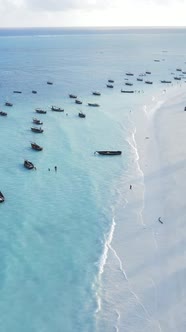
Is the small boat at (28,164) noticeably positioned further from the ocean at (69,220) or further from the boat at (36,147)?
the boat at (36,147)

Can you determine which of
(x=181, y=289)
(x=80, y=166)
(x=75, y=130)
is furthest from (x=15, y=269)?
(x=75, y=130)

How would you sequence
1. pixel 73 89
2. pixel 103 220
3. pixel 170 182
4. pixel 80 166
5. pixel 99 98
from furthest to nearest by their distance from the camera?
pixel 73 89 < pixel 99 98 < pixel 80 166 < pixel 170 182 < pixel 103 220

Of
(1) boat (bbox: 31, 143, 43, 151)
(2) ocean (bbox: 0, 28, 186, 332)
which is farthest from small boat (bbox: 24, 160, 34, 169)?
(1) boat (bbox: 31, 143, 43, 151)

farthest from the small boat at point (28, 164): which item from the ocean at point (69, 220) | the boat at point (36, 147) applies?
the boat at point (36, 147)

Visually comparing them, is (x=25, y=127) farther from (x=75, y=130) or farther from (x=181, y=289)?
(x=181, y=289)

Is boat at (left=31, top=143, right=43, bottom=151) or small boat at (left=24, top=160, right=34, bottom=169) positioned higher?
small boat at (left=24, top=160, right=34, bottom=169)

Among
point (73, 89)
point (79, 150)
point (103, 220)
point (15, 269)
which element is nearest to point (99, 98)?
point (73, 89)

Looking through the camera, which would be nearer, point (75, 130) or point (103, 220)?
point (103, 220)

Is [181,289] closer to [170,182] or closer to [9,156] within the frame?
[170,182]

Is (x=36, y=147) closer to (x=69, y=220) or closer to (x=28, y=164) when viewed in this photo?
(x=28, y=164)

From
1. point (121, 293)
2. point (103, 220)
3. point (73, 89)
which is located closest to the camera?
point (121, 293)

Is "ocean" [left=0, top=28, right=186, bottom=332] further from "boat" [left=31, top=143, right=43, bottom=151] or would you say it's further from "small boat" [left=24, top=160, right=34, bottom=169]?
"boat" [left=31, top=143, right=43, bottom=151]
